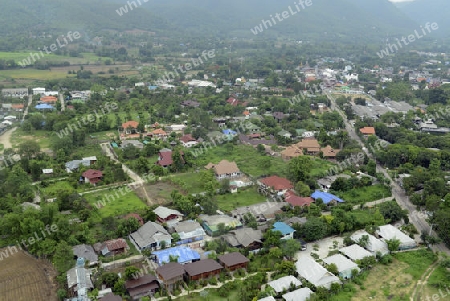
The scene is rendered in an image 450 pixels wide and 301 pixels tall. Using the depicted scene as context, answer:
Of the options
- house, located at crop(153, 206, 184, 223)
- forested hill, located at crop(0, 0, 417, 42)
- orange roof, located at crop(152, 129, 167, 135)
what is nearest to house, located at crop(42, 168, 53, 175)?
house, located at crop(153, 206, 184, 223)

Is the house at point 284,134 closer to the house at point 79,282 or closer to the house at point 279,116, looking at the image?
the house at point 279,116

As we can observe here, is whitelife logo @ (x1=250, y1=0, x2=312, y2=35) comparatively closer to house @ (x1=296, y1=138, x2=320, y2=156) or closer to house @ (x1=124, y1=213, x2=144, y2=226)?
house @ (x1=296, y1=138, x2=320, y2=156)

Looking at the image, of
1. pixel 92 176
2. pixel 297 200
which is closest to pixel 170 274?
pixel 297 200

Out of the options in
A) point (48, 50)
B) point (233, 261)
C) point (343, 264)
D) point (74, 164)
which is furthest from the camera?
point (48, 50)

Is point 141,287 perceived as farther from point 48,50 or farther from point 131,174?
point 48,50

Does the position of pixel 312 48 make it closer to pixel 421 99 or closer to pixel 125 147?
pixel 421 99

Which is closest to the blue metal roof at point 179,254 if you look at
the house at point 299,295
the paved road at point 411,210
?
the house at point 299,295
